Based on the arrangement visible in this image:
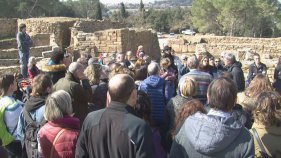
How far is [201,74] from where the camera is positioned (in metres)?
6.60

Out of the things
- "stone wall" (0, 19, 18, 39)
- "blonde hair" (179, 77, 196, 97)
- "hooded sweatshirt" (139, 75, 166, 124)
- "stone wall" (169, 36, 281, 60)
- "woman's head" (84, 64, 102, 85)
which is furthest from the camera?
"stone wall" (0, 19, 18, 39)

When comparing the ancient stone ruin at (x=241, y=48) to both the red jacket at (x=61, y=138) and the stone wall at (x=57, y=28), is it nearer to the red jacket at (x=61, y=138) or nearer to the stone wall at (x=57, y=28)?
the stone wall at (x=57, y=28)

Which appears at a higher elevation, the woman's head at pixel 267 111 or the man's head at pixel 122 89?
the man's head at pixel 122 89

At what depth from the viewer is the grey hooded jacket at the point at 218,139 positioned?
351 centimetres

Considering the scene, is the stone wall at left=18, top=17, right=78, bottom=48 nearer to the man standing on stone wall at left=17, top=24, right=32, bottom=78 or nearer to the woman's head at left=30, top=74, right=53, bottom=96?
the man standing on stone wall at left=17, top=24, right=32, bottom=78

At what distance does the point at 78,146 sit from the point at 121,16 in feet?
269

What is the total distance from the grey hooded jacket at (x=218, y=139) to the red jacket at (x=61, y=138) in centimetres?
134

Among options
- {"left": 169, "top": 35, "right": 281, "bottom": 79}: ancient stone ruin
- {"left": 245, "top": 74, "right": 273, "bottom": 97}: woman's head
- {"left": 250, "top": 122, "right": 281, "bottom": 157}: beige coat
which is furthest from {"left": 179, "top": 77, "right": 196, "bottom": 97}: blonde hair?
{"left": 169, "top": 35, "right": 281, "bottom": 79}: ancient stone ruin

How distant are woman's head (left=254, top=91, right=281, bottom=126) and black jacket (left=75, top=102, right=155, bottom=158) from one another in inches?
55.4

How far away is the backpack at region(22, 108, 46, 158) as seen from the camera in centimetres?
488

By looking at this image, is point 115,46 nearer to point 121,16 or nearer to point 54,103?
point 54,103

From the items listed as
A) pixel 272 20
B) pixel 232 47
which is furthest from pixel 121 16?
pixel 232 47

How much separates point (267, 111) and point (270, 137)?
0.28 meters

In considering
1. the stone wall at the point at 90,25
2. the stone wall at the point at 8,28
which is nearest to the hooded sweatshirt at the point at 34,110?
the stone wall at the point at 90,25
